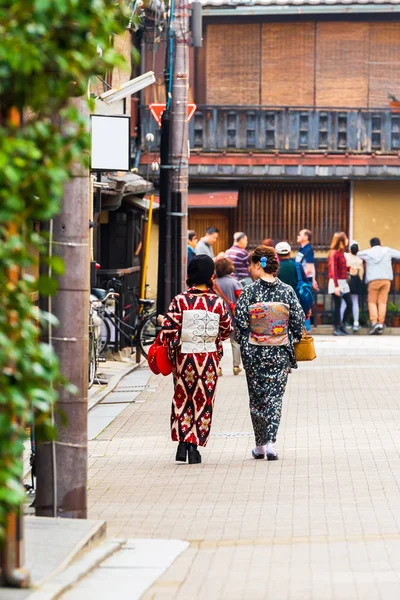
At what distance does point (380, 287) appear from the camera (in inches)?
1077

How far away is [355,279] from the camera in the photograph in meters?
27.6

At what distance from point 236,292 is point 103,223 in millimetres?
5359

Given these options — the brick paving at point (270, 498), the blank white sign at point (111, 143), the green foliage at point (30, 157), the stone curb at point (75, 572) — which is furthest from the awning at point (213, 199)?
the green foliage at point (30, 157)

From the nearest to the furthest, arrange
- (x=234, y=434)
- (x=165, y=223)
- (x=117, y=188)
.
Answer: (x=234, y=434) → (x=117, y=188) → (x=165, y=223)

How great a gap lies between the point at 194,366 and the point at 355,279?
52.9ft

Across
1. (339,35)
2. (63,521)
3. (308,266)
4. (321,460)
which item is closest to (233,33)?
(339,35)

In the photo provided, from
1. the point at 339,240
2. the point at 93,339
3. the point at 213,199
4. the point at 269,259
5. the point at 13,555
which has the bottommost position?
the point at 13,555

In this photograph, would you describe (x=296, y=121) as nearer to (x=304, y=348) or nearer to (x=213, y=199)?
(x=213, y=199)

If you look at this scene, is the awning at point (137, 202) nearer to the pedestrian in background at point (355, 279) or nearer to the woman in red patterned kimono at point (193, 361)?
the pedestrian in background at point (355, 279)

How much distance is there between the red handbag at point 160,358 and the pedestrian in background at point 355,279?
15.8 meters

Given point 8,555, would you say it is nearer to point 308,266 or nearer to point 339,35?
point 308,266

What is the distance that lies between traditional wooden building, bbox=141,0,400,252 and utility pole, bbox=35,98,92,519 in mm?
21734

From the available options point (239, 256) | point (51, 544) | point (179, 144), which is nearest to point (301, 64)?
point (179, 144)

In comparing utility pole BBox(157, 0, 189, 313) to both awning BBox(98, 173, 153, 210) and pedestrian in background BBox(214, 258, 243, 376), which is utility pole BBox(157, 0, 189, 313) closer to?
awning BBox(98, 173, 153, 210)
